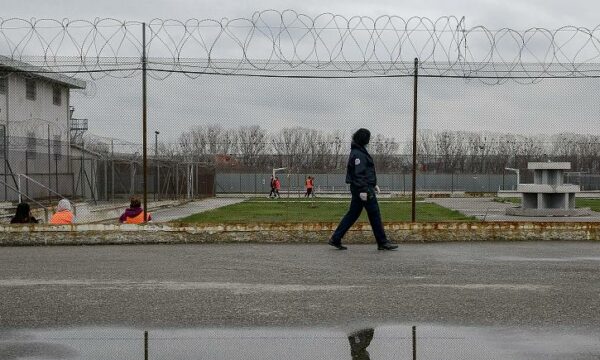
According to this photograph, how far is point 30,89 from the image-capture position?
110 feet

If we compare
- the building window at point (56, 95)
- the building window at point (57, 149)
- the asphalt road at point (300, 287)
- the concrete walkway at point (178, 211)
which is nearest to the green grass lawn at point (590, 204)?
the concrete walkway at point (178, 211)

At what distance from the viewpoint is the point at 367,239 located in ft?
34.7

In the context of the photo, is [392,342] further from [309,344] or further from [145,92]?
[145,92]

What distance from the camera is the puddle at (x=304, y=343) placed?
4.46 meters

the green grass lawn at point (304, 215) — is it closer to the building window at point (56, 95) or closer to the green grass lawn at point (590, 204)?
the green grass lawn at point (590, 204)

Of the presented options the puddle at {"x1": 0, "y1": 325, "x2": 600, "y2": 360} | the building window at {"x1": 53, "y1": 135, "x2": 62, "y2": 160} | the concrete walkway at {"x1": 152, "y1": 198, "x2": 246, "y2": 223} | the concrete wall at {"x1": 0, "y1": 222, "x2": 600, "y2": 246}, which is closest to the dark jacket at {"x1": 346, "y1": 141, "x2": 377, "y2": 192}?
the concrete wall at {"x1": 0, "y1": 222, "x2": 600, "y2": 246}

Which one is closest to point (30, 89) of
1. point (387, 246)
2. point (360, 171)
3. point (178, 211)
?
point (178, 211)

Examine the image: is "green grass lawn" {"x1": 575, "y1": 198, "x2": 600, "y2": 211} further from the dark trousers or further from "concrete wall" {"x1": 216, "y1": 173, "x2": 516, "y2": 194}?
the dark trousers

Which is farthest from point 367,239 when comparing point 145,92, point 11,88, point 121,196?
point 11,88

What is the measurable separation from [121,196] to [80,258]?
1968 centimetres

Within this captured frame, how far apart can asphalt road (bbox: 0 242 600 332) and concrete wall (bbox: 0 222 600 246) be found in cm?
70

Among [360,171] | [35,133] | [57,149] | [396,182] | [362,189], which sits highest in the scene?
[35,133]

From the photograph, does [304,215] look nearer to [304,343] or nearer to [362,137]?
[362,137]

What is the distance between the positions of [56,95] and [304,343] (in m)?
35.1
